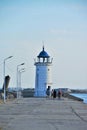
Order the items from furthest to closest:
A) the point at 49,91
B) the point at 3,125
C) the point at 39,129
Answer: the point at 49,91, the point at 3,125, the point at 39,129

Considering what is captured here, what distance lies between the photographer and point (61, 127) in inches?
727

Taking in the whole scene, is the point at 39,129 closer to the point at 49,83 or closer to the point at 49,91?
the point at 49,91

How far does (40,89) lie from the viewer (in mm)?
72250

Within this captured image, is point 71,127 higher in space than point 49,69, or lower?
lower

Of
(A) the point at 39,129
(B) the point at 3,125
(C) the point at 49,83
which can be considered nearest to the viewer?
(A) the point at 39,129

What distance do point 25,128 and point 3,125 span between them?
158cm

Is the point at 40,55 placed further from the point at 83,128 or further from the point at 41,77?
the point at 83,128

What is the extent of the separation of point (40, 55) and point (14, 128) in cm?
5750

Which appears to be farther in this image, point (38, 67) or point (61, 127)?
point (38, 67)

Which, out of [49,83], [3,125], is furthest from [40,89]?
[3,125]

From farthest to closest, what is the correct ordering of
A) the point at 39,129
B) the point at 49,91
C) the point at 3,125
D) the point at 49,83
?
the point at 49,83 → the point at 49,91 → the point at 3,125 → the point at 39,129

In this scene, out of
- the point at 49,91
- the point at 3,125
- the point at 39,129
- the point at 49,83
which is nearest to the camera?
the point at 39,129

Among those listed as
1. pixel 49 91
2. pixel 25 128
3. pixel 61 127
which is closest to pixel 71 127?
pixel 61 127

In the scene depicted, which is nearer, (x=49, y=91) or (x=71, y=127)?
(x=71, y=127)
